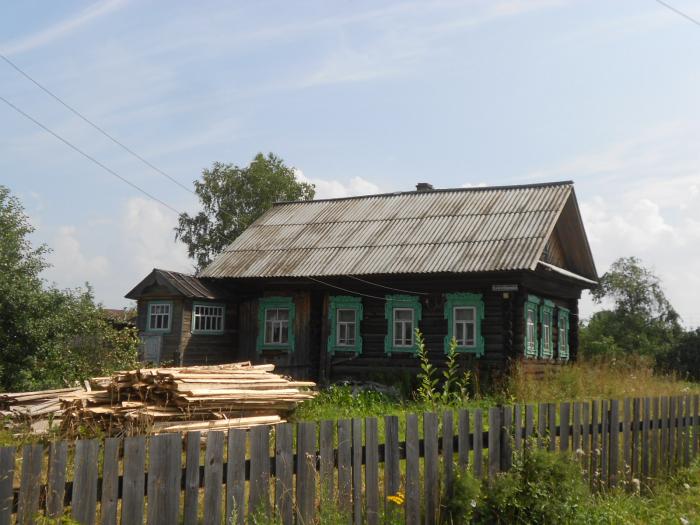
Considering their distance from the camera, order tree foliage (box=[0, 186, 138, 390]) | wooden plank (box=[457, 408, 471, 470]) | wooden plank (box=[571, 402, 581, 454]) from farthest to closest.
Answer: tree foliage (box=[0, 186, 138, 390]) < wooden plank (box=[571, 402, 581, 454]) < wooden plank (box=[457, 408, 471, 470])

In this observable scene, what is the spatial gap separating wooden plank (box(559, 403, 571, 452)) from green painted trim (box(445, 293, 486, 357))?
31.1 ft

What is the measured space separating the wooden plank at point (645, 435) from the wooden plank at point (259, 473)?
493cm

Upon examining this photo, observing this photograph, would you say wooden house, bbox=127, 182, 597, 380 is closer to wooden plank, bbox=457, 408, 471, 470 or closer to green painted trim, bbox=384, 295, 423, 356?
green painted trim, bbox=384, 295, 423, 356

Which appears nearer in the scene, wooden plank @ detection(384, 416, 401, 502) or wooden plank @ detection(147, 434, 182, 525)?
wooden plank @ detection(147, 434, 182, 525)

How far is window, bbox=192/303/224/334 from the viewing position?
61.8ft

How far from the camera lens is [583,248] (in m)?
20.8

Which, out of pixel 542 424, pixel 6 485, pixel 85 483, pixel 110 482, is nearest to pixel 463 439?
pixel 542 424

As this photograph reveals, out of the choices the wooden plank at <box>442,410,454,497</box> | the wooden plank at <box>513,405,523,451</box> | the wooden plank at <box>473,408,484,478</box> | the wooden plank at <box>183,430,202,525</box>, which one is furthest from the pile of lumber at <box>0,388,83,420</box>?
the wooden plank at <box>513,405,523,451</box>

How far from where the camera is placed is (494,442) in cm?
611

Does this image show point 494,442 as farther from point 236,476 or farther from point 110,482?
point 110,482

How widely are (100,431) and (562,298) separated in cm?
1504

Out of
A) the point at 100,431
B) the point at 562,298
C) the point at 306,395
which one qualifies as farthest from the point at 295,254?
the point at 100,431

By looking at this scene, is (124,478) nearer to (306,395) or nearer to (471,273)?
(306,395)

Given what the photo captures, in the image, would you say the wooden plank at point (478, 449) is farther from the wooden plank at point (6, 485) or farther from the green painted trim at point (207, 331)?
the green painted trim at point (207, 331)
